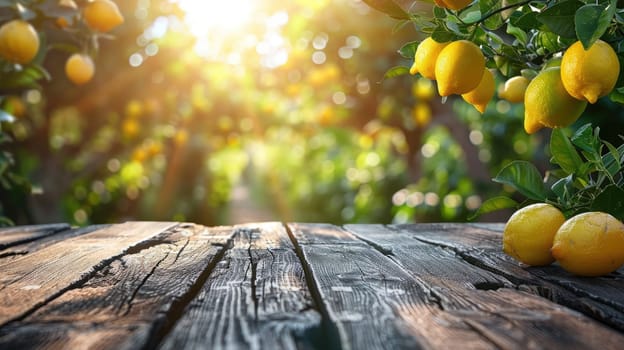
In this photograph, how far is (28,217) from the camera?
393cm

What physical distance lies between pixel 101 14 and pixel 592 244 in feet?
6.25

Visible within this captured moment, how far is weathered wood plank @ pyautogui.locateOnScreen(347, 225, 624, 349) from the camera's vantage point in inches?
30.8

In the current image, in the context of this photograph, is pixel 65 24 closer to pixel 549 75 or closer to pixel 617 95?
pixel 549 75

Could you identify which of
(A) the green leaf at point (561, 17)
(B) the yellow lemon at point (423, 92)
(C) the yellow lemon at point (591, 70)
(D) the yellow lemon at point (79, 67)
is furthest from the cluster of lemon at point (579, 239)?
(B) the yellow lemon at point (423, 92)

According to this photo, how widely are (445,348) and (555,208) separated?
0.68 metres

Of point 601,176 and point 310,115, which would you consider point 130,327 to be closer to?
point 601,176

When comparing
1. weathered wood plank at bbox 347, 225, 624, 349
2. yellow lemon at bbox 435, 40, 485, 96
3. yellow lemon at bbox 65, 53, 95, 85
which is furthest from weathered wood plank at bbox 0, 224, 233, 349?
yellow lemon at bbox 65, 53, 95, 85

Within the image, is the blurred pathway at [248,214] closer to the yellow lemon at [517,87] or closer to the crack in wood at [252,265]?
the crack in wood at [252,265]

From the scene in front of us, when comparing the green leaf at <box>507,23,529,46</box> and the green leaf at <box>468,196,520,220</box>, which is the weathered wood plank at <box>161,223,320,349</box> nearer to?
the green leaf at <box>468,196,520,220</box>

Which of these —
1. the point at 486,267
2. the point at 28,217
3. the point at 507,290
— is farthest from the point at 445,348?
the point at 28,217

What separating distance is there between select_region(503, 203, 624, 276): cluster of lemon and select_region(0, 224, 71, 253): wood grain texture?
4.55 feet

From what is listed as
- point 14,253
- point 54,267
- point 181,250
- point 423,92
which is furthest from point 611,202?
point 423,92

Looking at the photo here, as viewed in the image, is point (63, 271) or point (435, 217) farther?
point (435, 217)

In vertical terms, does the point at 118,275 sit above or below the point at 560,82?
below
